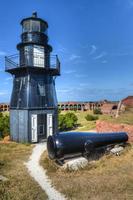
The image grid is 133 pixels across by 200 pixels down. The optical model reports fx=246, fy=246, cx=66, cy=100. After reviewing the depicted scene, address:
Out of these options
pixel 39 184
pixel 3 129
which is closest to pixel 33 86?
pixel 3 129

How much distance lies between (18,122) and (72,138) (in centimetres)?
909

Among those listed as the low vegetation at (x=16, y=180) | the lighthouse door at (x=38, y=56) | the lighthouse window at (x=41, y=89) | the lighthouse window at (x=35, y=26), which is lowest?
the low vegetation at (x=16, y=180)

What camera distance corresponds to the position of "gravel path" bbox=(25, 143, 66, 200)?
913 centimetres

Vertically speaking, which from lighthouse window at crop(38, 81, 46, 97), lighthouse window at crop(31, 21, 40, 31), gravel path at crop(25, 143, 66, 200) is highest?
lighthouse window at crop(31, 21, 40, 31)

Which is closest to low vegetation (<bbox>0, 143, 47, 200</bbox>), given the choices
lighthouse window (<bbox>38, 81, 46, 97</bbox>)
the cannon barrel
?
the cannon barrel

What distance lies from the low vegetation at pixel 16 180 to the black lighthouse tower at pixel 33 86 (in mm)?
4282

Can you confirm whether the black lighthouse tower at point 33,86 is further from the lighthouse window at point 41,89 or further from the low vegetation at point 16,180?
the low vegetation at point 16,180

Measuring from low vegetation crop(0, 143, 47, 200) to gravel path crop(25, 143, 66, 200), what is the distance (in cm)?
24

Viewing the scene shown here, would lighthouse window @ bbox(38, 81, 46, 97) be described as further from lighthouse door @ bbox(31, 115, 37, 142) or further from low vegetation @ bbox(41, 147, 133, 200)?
low vegetation @ bbox(41, 147, 133, 200)

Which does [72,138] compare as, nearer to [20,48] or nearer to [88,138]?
[88,138]

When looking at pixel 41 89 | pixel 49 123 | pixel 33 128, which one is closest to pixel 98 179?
pixel 33 128

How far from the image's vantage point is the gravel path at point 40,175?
9126 mm

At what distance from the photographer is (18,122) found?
2166 centimetres

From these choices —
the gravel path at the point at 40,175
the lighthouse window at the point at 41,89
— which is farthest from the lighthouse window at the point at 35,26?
the gravel path at the point at 40,175
